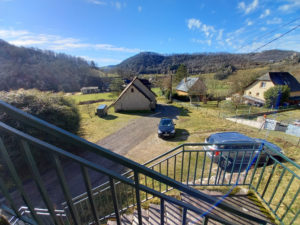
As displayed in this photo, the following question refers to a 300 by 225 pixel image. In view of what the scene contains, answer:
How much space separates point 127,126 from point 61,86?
46992 mm

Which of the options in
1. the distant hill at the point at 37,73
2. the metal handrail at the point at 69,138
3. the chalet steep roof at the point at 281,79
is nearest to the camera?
the metal handrail at the point at 69,138

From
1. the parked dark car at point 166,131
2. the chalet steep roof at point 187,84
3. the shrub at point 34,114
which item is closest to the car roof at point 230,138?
the parked dark car at point 166,131

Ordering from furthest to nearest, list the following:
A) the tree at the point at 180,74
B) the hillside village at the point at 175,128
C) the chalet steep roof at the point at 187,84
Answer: the tree at the point at 180,74, the chalet steep roof at the point at 187,84, the hillside village at the point at 175,128

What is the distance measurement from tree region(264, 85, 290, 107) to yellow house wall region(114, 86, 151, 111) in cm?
1875

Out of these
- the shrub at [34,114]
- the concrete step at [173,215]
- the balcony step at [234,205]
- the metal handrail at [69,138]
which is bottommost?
the balcony step at [234,205]

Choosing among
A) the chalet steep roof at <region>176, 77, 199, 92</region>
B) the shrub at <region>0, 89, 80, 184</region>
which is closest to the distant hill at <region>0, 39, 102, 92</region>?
the shrub at <region>0, 89, 80, 184</region>

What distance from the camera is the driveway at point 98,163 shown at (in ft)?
16.2

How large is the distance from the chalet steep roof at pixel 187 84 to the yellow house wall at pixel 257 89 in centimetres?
1032

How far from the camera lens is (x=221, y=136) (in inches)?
253

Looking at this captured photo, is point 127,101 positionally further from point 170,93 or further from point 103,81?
point 103,81

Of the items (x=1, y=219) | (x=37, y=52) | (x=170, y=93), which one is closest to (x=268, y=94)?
(x=170, y=93)

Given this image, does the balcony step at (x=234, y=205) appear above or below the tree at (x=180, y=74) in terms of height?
below

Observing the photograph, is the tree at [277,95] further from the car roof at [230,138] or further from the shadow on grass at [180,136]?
the car roof at [230,138]

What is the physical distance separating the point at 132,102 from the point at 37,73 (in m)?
45.2
